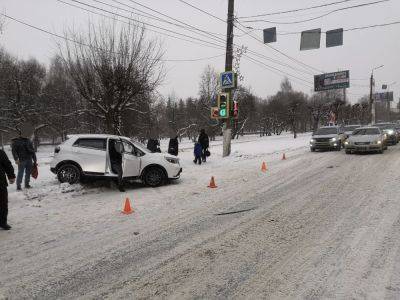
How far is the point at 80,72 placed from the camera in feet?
54.5

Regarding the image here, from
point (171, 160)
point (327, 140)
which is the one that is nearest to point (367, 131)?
point (327, 140)

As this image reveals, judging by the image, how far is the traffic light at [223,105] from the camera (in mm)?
17669

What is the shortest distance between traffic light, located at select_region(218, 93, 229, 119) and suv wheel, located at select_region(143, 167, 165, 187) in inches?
290

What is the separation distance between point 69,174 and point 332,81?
4484 cm

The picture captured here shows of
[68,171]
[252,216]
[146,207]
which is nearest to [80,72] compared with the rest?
[68,171]

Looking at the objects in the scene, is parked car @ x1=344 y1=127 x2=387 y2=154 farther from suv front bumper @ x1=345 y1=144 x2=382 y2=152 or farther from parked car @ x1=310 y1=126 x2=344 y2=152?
parked car @ x1=310 y1=126 x2=344 y2=152

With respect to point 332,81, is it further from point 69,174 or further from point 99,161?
point 69,174

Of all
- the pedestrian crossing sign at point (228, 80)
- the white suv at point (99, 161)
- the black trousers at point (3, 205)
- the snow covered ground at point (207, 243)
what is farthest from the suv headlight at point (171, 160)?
the pedestrian crossing sign at point (228, 80)

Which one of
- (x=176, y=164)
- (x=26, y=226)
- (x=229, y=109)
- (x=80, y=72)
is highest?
(x=80, y=72)

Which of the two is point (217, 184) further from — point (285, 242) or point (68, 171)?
point (285, 242)

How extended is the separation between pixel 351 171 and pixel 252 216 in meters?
7.17

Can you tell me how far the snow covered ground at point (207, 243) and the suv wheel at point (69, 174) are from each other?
16.6 inches

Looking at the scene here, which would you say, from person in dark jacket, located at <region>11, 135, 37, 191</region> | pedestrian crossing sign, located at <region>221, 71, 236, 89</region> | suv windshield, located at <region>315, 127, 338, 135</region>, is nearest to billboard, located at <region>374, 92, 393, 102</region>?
suv windshield, located at <region>315, 127, 338, 135</region>

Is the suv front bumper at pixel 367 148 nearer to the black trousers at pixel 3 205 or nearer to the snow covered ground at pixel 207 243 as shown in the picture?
the snow covered ground at pixel 207 243
